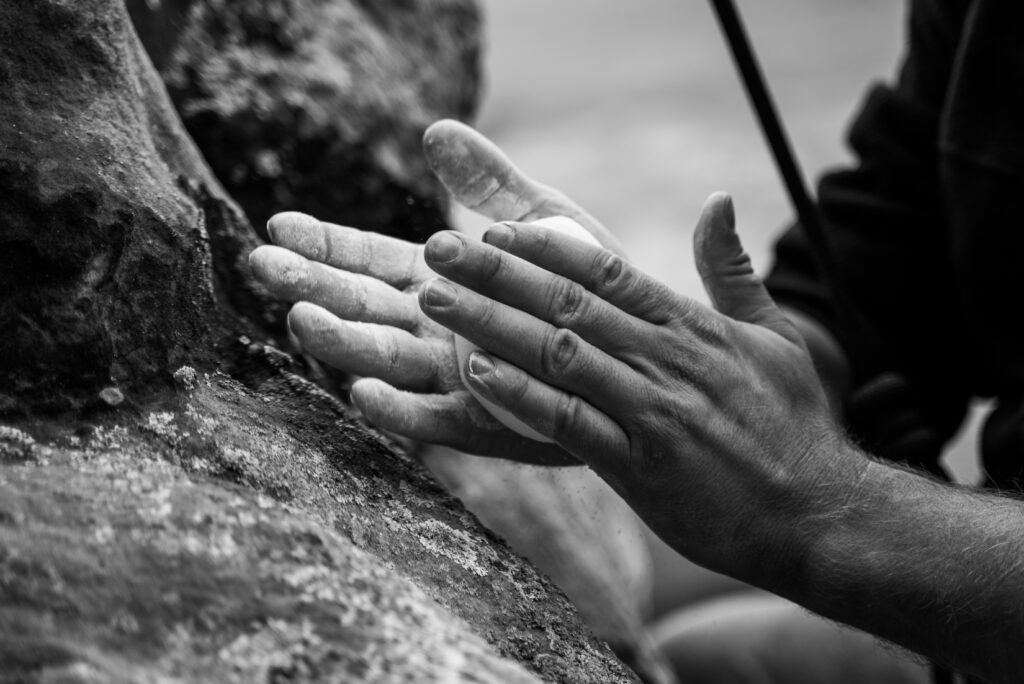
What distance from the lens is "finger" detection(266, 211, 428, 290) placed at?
3.88ft

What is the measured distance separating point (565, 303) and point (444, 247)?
149 mm

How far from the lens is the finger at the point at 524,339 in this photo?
1023 millimetres

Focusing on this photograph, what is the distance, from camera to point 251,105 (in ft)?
5.66

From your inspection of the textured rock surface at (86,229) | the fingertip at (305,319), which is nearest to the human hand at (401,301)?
the fingertip at (305,319)

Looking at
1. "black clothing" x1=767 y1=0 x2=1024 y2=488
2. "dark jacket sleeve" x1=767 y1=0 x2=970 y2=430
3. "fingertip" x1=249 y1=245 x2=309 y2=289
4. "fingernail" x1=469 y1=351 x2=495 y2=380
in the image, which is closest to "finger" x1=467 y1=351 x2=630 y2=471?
"fingernail" x1=469 y1=351 x2=495 y2=380

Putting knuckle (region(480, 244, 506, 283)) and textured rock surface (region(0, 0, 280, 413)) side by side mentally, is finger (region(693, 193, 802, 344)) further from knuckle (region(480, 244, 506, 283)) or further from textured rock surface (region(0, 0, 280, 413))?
textured rock surface (region(0, 0, 280, 413))

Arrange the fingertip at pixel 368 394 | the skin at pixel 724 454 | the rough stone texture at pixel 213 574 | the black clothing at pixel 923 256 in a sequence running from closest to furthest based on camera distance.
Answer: the rough stone texture at pixel 213 574, the skin at pixel 724 454, the fingertip at pixel 368 394, the black clothing at pixel 923 256

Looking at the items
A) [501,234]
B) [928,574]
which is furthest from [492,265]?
[928,574]

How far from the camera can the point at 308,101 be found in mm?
1807

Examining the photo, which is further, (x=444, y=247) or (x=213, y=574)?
(x=444, y=247)

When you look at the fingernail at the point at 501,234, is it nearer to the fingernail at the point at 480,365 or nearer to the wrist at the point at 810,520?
the fingernail at the point at 480,365

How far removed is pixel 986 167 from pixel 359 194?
117 cm

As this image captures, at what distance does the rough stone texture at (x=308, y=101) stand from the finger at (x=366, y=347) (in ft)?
1.62

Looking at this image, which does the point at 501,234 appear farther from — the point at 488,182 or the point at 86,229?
the point at 86,229
